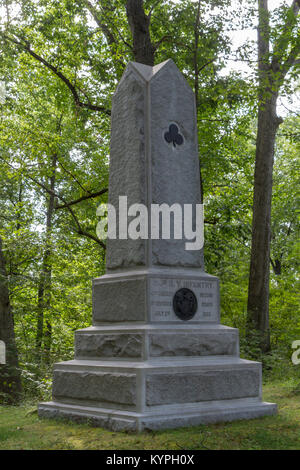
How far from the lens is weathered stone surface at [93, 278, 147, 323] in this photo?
570cm

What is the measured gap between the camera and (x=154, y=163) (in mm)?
6117

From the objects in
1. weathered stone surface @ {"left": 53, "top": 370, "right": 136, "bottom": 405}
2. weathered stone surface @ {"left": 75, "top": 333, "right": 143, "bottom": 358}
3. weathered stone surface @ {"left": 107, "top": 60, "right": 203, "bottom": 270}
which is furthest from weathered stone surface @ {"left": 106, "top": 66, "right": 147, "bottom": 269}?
weathered stone surface @ {"left": 53, "top": 370, "right": 136, "bottom": 405}

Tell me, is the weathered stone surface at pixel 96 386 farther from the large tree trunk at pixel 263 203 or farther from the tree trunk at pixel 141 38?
the tree trunk at pixel 141 38

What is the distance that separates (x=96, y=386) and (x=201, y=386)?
3.61 feet

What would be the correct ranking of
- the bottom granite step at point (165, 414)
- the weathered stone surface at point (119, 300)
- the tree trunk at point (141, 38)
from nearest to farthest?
the bottom granite step at point (165, 414)
the weathered stone surface at point (119, 300)
the tree trunk at point (141, 38)

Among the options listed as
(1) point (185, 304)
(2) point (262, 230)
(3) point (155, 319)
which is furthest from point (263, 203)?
(3) point (155, 319)

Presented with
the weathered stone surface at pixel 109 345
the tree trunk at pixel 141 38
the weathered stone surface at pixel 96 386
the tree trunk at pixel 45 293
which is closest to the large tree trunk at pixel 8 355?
the tree trunk at pixel 45 293

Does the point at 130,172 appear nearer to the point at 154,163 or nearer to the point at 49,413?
the point at 154,163

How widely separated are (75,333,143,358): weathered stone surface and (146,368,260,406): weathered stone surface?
0.39 meters

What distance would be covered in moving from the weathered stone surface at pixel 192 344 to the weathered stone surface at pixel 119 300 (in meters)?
0.34

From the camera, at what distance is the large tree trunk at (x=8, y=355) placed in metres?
10.4

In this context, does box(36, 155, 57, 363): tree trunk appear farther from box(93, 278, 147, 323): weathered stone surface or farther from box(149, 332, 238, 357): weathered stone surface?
box(149, 332, 238, 357): weathered stone surface
